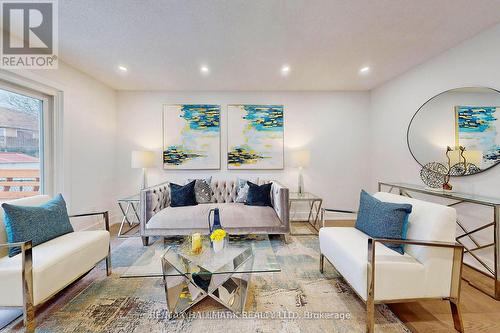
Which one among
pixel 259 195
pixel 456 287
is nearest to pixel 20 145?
pixel 259 195

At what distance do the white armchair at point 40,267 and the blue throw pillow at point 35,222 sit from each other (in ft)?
0.21

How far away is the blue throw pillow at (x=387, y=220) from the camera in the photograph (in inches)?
65.7

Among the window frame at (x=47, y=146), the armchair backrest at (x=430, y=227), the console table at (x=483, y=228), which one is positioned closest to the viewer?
the armchair backrest at (x=430, y=227)

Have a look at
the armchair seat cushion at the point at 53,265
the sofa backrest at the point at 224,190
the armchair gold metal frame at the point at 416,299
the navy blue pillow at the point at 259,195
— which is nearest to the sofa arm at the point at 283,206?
the navy blue pillow at the point at 259,195

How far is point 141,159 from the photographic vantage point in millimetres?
3555

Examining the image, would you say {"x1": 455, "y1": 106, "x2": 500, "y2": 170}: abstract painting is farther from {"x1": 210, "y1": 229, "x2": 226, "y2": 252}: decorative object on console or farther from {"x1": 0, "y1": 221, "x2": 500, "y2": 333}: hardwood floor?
{"x1": 210, "y1": 229, "x2": 226, "y2": 252}: decorative object on console

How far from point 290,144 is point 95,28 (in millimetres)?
3168

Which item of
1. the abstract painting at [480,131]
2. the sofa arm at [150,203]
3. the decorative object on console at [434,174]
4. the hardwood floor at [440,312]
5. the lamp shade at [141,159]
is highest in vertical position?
the abstract painting at [480,131]

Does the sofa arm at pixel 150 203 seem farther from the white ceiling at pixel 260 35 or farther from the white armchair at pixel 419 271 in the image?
the white armchair at pixel 419 271

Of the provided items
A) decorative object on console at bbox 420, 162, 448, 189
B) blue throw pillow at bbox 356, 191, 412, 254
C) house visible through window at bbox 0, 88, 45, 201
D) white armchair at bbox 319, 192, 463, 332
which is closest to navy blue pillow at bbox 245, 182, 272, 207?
blue throw pillow at bbox 356, 191, 412, 254

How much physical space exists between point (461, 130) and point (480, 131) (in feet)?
0.54

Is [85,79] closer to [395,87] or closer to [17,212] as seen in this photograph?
[17,212]

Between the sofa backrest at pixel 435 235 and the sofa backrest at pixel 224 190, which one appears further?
the sofa backrest at pixel 224 190

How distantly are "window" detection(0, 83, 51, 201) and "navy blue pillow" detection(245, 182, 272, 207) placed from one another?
2.75m
